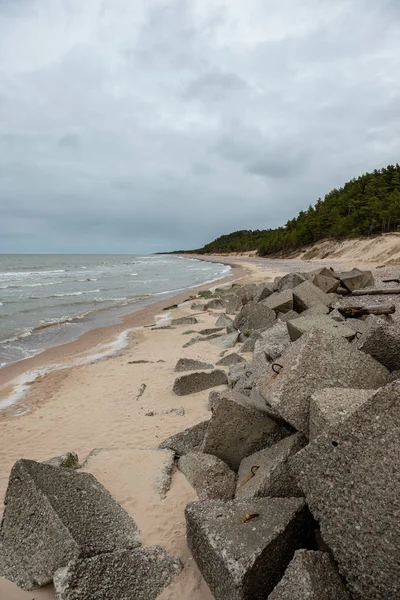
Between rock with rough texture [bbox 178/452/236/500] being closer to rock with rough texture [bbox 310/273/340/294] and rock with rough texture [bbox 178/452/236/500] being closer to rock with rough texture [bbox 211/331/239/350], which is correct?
rock with rough texture [bbox 211/331/239/350]

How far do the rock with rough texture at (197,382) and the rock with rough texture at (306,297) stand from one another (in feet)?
14.0

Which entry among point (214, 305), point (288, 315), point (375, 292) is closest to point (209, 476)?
point (288, 315)

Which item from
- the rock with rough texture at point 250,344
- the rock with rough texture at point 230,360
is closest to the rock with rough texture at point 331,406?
the rock with rough texture at point 230,360

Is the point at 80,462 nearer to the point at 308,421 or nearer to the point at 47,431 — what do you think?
the point at 47,431

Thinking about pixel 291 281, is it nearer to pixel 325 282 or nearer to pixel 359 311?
pixel 325 282

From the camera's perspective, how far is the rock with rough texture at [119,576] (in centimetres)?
288

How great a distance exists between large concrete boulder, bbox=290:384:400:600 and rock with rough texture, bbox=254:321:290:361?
347 cm

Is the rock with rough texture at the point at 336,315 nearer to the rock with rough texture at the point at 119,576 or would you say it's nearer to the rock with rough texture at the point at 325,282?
the rock with rough texture at the point at 325,282

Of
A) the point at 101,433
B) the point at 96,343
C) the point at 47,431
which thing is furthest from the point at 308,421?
the point at 96,343

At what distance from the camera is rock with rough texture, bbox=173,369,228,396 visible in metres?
7.64

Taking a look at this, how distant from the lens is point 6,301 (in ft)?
90.2

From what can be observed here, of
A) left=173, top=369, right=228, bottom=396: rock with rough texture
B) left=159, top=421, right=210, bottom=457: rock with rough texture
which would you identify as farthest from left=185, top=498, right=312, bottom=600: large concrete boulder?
left=173, top=369, right=228, bottom=396: rock with rough texture

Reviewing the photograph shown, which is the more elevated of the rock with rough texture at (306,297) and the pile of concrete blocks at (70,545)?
the rock with rough texture at (306,297)

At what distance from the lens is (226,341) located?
36.6 ft
